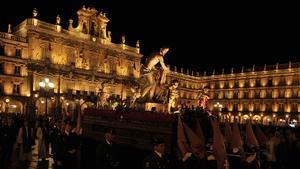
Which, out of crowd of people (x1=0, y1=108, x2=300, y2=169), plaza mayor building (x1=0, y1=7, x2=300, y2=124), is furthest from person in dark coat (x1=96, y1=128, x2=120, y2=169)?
plaza mayor building (x1=0, y1=7, x2=300, y2=124)

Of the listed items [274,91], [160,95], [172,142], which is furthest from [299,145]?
[274,91]

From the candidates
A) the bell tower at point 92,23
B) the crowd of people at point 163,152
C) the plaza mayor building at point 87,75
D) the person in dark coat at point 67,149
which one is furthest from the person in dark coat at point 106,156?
the bell tower at point 92,23

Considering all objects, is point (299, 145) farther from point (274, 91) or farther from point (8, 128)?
point (274, 91)

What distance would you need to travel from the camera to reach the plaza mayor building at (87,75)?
4356 centimetres

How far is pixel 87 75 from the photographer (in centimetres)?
5234

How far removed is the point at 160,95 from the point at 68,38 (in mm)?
40931

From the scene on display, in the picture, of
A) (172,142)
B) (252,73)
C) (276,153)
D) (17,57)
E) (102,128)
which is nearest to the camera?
(172,142)

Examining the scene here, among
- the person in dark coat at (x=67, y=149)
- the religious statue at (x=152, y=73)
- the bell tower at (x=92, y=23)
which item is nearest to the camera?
the person in dark coat at (x=67, y=149)

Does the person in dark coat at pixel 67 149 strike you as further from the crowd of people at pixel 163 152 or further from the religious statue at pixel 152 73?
the religious statue at pixel 152 73

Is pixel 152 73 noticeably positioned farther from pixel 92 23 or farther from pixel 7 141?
pixel 92 23

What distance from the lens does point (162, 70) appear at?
42.7 ft

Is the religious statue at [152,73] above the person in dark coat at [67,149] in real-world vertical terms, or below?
above

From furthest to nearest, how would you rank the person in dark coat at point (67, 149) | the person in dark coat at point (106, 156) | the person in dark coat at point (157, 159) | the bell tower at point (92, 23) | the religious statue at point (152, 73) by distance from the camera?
the bell tower at point (92, 23)
the religious statue at point (152, 73)
the person in dark coat at point (67, 149)
the person in dark coat at point (106, 156)
the person in dark coat at point (157, 159)

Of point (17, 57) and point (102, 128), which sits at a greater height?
point (17, 57)
